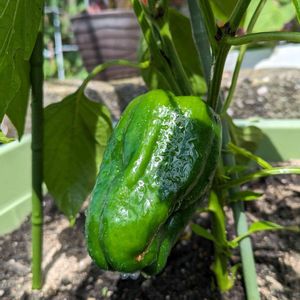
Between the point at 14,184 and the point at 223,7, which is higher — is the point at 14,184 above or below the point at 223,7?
below

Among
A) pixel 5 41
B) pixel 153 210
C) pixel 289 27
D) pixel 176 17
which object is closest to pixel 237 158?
pixel 176 17

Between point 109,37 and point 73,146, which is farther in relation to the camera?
point 109,37

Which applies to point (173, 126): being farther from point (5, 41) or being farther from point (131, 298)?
point (131, 298)

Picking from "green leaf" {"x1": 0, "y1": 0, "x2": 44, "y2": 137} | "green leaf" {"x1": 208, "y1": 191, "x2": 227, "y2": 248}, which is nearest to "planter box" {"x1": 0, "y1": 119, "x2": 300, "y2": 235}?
"green leaf" {"x1": 208, "y1": 191, "x2": 227, "y2": 248}

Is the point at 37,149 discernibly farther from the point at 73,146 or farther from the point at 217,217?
the point at 217,217

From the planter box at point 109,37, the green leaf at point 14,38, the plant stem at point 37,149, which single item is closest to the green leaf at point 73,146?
the plant stem at point 37,149

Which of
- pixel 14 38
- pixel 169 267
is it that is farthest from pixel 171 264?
pixel 14 38
